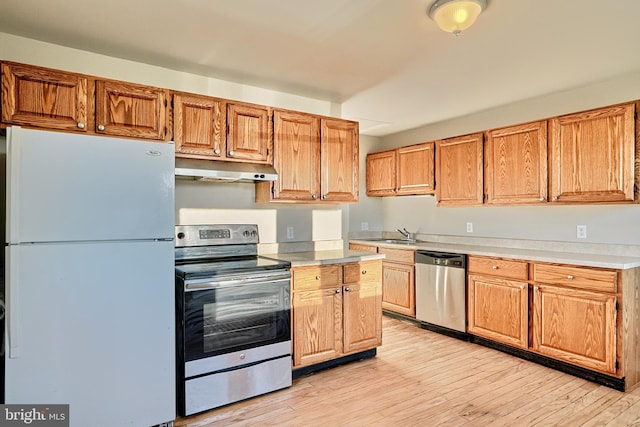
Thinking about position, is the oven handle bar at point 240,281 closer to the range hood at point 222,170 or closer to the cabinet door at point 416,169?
the range hood at point 222,170

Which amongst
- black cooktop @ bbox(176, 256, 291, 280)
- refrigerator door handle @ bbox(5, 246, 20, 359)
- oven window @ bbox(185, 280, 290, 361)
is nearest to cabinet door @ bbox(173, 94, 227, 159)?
black cooktop @ bbox(176, 256, 291, 280)

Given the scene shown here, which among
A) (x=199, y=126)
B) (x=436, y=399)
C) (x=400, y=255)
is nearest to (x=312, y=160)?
(x=199, y=126)

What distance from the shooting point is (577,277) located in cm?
293

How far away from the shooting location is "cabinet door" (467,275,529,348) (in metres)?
3.29

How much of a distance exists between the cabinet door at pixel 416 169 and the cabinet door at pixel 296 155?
5.68ft

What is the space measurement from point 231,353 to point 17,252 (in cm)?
135

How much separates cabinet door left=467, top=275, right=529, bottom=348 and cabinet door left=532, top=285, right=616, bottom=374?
10 cm

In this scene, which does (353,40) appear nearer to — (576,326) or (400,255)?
(400,255)

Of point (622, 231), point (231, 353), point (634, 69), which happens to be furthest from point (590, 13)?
point (231, 353)

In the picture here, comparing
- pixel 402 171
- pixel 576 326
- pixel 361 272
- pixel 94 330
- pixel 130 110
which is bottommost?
pixel 576 326

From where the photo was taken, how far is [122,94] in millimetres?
2537

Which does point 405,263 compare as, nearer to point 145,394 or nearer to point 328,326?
point 328,326

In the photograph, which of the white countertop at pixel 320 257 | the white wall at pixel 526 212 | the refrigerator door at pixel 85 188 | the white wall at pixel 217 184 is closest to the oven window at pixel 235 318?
the white countertop at pixel 320 257

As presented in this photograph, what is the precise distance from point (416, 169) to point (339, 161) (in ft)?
5.04
